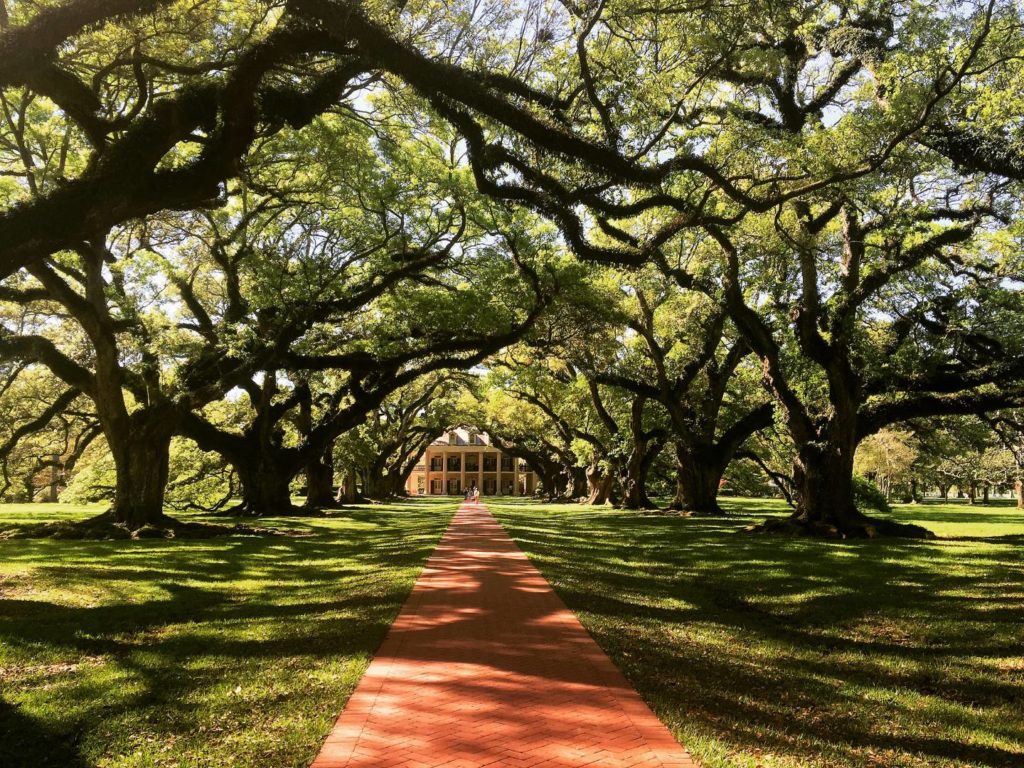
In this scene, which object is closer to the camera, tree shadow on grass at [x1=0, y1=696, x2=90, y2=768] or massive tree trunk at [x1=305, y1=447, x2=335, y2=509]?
tree shadow on grass at [x1=0, y1=696, x2=90, y2=768]

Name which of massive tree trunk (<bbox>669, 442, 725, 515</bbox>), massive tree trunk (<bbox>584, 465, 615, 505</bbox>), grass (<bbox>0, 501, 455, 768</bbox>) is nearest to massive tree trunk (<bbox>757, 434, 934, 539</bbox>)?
massive tree trunk (<bbox>669, 442, 725, 515</bbox>)

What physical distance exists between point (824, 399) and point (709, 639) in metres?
13.3

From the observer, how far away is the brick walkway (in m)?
3.96

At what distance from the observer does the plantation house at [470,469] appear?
93875 mm

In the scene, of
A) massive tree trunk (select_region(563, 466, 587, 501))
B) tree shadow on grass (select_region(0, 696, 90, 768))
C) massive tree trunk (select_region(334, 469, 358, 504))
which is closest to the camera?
tree shadow on grass (select_region(0, 696, 90, 768))

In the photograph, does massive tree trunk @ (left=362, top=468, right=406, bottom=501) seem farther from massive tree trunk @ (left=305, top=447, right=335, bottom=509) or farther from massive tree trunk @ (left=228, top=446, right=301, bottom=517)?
massive tree trunk @ (left=228, top=446, right=301, bottom=517)

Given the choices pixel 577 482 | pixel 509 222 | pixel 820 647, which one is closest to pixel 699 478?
pixel 509 222

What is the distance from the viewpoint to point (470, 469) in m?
94.8

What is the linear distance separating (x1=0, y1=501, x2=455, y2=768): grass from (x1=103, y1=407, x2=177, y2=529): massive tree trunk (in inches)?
144

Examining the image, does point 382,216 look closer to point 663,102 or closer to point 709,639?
point 663,102

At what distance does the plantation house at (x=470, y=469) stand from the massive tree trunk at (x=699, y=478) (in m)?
66.3

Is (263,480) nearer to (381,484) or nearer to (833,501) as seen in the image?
(833,501)

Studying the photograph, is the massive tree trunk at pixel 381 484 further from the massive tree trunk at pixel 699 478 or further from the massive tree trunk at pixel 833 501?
the massive tree trunk at pixel 833 501

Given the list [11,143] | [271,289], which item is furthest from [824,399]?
[11,143]
